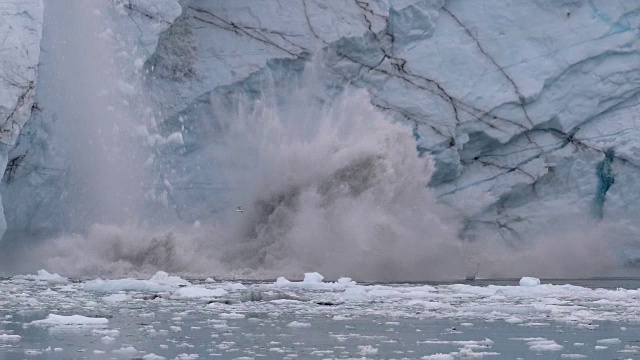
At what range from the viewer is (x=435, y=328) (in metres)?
6.57

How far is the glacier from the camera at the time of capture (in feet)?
39.2

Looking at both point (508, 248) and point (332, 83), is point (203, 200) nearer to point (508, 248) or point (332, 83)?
point (332, 83)

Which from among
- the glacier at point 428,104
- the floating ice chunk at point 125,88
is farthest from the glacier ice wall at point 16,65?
the floating ice chunk at point 125,88

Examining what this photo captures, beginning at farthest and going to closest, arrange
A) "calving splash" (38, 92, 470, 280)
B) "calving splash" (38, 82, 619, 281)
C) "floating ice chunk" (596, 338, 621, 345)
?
1. "calving splash" (38, 92, 470, 280)
2. "calving splash" (38, 82, 619, 281)
3. "floating ice chunk" (596, 338, 621, 345)

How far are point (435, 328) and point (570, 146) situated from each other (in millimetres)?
6725

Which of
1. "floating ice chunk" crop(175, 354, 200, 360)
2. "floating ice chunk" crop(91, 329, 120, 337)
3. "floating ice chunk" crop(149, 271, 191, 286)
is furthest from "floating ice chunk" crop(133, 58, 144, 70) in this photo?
"floating ice chunk" crop(175, 354, 200, 360)

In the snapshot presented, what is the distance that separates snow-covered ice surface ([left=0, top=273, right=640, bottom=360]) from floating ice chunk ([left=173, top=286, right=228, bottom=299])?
2 centimetres

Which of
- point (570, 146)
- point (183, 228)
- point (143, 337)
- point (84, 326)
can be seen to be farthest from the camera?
point (570, 146)

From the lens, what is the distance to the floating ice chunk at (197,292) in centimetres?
869

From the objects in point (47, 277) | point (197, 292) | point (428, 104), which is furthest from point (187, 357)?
point (428, 104)

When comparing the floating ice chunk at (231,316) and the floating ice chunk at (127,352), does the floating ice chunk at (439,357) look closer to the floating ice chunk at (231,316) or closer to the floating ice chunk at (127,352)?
the floating ice chunk at (127,352)

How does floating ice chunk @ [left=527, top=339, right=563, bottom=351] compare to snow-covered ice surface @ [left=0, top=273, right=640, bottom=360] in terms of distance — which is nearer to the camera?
snow-covered ice surface @ [left=0, top=273, right=640, bottom=360]

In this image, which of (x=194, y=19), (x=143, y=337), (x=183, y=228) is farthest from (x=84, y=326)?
(x=194, y=19)

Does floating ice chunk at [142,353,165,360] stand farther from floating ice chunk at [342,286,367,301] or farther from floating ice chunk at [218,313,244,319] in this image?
floating ice chunk at [342,286,367,301]
